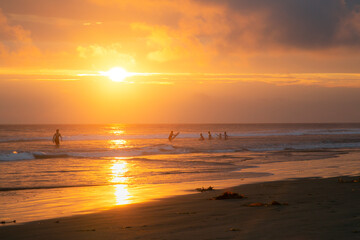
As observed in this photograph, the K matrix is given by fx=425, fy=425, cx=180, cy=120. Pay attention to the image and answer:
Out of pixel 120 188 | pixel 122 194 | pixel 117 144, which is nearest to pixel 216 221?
pixel 122 194

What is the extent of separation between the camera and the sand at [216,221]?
23.0 ft

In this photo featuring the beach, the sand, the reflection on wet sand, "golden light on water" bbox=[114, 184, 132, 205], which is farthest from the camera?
the reflection on wet sand

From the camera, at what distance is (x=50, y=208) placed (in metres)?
10.6

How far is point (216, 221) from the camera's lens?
27.0 ft

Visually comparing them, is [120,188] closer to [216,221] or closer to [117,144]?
[216,221]

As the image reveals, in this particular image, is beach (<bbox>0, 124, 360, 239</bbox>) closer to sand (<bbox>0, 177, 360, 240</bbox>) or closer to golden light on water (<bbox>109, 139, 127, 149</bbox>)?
sand (<bbox>0, 177, 360, 240</bbox>)

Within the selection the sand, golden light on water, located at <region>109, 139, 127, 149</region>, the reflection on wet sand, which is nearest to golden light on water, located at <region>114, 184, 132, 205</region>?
the reflection on wet sand

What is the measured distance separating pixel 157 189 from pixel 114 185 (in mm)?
2023

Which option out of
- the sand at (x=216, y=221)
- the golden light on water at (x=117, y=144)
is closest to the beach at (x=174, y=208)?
the sand at (x=216, y=221)

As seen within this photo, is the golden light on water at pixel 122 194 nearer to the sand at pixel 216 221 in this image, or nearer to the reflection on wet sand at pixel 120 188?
the reflection on wet sand at pixel 120 188

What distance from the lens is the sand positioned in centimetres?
702

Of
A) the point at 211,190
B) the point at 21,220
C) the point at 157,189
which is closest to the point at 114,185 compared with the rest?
the point at 157,189

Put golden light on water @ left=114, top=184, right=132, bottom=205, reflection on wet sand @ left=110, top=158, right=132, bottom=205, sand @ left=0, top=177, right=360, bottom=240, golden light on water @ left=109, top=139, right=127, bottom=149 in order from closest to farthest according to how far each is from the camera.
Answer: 1. sand @ left=0, top=177, right=360, bottom=240
2. golden light on water @ left=114, top=184, right=132, bottom=205
3. reflection on wet sand @ left=110, top=158, right=132, bottom=205
4. golden light on water @ left=109, top=139, right=127, bottom=149

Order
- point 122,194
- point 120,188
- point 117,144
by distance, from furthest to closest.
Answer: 1. point 117,144
2. point 120,188
3. point 122,194
